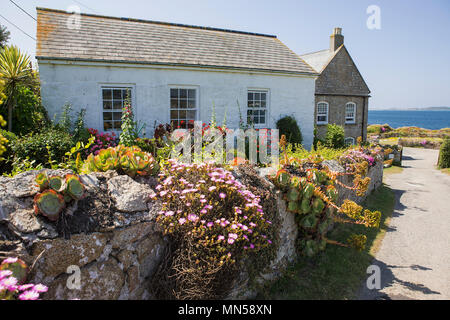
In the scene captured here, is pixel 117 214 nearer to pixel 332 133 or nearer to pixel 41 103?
pixel 41 103

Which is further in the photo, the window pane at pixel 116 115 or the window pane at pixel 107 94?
the window pane at pixel 116 115

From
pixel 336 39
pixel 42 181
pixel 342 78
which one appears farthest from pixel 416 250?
pixel 336 39

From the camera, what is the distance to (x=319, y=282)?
451cm

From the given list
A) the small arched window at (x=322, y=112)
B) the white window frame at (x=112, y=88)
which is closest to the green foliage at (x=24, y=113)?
the white window frame at (x=112, y=88)

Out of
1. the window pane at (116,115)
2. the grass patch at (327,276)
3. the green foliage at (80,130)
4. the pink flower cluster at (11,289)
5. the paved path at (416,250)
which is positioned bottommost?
the paved path at (416,250)

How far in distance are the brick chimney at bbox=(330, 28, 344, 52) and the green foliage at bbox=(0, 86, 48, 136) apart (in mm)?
21214

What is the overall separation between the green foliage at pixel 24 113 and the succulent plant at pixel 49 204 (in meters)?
A: 6.91

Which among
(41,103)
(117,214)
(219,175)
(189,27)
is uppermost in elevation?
(189,27)

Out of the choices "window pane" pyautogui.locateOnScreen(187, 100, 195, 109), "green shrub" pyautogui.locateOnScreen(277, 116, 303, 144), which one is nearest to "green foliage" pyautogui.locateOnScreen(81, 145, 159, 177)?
"window pane" pyautogui.locateOnScreen(187, 100, 195, 109)

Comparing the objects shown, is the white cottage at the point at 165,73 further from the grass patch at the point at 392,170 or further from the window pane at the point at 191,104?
the grass patch at the point at 392,170

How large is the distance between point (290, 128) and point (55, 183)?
38.8 feet

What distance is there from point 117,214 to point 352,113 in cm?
2345

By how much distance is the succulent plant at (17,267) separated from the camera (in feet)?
7.56
